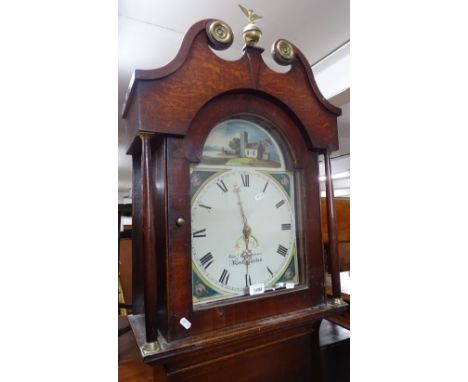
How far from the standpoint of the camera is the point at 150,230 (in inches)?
24.3

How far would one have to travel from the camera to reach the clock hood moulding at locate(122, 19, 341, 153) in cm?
62

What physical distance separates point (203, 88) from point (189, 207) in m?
0.29

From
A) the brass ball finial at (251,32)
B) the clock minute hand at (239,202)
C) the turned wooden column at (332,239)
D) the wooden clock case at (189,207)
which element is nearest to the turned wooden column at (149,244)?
the wooden clock case at (189,207)

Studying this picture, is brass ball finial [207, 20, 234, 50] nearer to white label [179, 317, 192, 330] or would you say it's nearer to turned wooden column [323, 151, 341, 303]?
turned wooden column [323, 151, 341, 303]

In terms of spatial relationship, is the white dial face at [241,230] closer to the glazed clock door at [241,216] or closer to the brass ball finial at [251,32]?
the glazed clock door at [241,216]

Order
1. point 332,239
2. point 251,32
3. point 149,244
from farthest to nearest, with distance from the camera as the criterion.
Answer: point 332,239 < point 251,32 < point 149,244

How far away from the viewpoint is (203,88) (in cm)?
67

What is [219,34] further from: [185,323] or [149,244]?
[185,323]

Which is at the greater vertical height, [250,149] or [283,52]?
[283,52]

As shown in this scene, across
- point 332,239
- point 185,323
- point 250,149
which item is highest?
point 250,149

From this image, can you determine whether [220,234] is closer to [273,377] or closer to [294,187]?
[294,187]

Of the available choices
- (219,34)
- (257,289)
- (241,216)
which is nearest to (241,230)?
(241,216)

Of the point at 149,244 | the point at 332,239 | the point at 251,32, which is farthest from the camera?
the point at 332,239

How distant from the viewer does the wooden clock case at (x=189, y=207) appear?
617 millimetres
